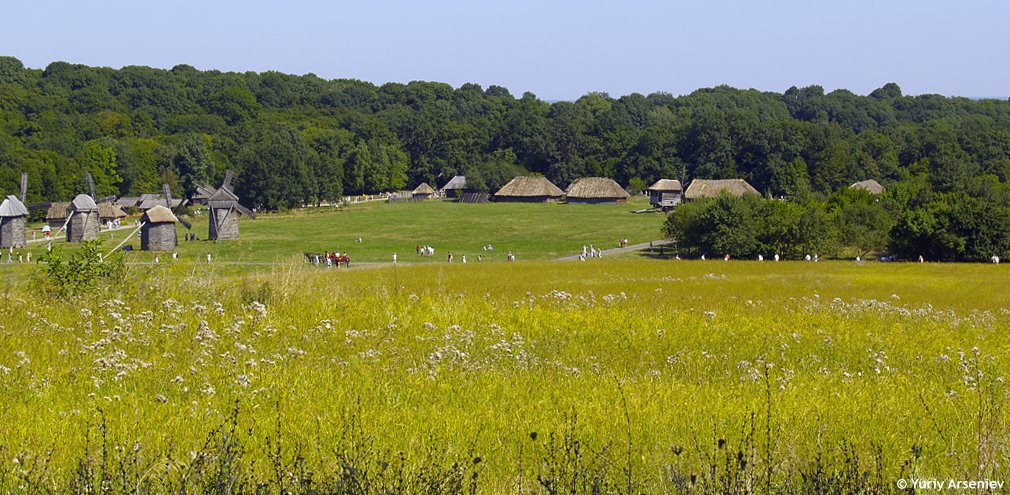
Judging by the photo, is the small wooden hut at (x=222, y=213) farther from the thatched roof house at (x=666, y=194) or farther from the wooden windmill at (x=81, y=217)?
the thatched roof house at (x=666, y=194)

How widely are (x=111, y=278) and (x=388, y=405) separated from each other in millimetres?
8977

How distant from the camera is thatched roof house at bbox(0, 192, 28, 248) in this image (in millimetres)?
67000

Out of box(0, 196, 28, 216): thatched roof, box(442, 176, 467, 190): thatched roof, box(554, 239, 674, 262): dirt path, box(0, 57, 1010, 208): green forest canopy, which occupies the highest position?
box(0, 57, 1010, 208): green forest canopy

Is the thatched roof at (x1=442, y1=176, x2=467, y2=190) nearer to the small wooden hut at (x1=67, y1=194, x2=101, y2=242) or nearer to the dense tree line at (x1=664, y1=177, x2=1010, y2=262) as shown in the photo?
the small wooden hut at (x1=67, y1=194, x2=101, y2=242)

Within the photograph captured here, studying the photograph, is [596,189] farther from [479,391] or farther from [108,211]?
[479,391]

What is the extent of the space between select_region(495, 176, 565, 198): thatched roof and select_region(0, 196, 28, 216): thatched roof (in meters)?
68.2

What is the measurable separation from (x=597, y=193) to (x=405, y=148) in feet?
144

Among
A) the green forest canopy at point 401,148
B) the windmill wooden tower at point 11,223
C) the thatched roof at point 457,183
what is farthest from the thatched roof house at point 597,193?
the windmill wooden tower at point 11,223

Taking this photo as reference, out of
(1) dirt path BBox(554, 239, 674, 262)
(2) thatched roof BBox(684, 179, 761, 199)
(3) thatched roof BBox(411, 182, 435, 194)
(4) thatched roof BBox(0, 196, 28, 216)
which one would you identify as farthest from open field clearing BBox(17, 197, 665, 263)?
(3) thatched roof BBox(411, 182, 435, 194)

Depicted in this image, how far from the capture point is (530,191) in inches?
4926

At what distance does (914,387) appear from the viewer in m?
10.7

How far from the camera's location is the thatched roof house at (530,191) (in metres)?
124

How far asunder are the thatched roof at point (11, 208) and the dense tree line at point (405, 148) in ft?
106

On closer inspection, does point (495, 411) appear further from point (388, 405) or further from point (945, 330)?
point (945, 330)
